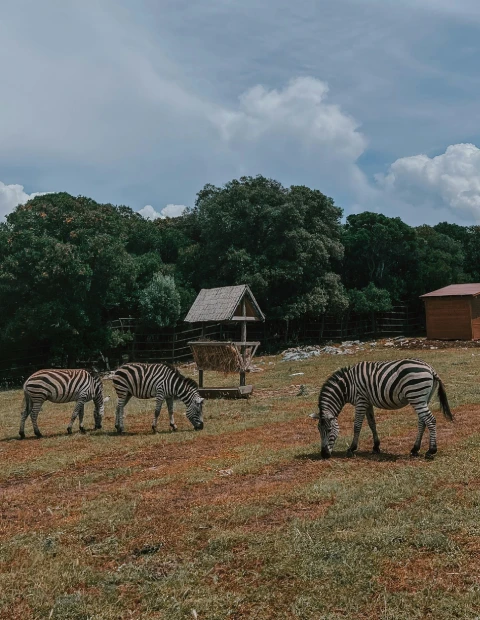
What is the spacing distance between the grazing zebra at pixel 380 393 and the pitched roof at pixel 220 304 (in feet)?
30.6

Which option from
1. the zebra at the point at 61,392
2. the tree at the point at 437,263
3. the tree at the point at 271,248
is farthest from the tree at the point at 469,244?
the zebra at the point at 61,392

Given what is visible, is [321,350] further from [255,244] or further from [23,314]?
[23,314]

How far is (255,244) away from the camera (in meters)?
39.4

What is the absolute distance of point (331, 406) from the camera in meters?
10.6

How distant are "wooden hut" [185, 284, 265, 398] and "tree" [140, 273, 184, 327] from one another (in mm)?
10864

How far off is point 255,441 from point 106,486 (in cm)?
387

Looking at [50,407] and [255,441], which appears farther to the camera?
[50,407]

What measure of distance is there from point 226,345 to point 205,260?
68.7 ft

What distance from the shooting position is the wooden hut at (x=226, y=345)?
19.5 m

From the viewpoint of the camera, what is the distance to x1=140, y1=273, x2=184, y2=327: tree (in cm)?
3191

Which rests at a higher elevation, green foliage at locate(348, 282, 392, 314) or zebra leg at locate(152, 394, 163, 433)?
green foliage at locate(348, 282, 392, 314)

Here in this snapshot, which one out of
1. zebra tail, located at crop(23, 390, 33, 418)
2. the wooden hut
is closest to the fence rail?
the wooden hut

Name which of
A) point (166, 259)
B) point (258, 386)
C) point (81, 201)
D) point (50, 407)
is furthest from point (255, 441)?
point (166, 259)

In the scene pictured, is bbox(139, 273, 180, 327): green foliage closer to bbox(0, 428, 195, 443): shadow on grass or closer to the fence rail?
the fence rail
